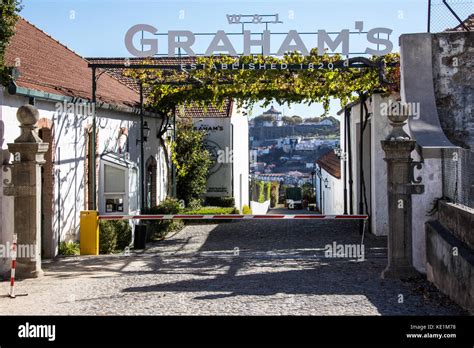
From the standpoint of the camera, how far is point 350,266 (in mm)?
12883

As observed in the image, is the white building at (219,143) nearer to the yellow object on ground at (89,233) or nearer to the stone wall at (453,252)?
the yellow object on ground at (89,233)

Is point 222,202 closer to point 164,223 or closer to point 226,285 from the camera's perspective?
point 164,223

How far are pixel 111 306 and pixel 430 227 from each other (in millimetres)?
5369

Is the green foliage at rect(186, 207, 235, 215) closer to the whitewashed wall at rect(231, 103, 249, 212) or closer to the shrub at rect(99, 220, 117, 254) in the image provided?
the whitewashed wall at rect(231, 103, 249, 212)

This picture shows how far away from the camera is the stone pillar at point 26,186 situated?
37.3 ft

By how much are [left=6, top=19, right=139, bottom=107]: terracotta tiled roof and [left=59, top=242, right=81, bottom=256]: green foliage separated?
3288 mm

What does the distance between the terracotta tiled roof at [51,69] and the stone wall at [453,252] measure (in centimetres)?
779

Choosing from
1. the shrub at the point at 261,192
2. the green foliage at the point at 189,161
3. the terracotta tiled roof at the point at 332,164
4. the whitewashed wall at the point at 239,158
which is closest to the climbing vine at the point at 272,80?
the green foliage at the point at 189,161

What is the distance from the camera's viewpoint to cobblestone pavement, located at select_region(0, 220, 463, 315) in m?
9.09

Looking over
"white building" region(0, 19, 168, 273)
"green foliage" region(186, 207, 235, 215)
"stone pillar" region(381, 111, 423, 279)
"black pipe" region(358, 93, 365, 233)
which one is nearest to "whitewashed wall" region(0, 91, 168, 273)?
"white building" region(0, 19, 168, 273)

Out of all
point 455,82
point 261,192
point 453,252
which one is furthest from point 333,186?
point 453,252

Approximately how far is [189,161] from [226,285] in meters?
16.0

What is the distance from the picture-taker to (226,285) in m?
10.9
